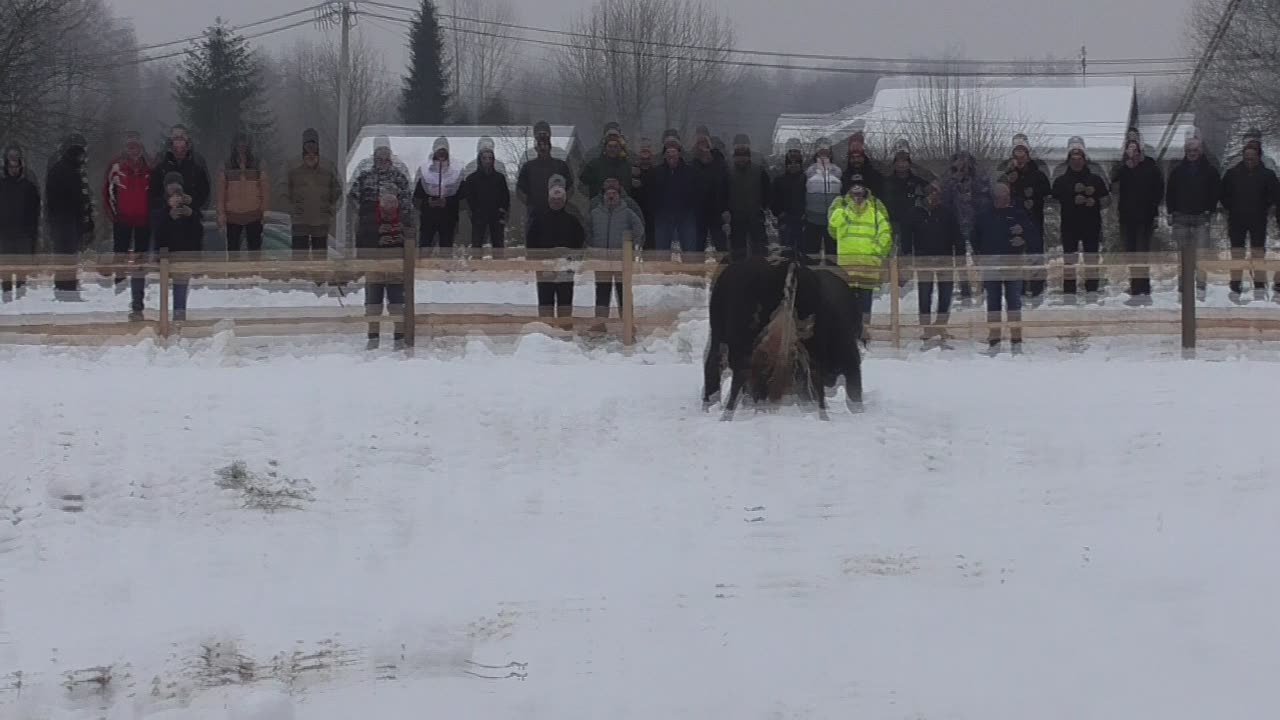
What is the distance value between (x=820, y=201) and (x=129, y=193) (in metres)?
6.69

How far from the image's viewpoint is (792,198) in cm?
1836

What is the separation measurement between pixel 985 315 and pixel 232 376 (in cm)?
736

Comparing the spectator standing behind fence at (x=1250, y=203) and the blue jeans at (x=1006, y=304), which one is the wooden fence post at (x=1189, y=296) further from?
Answer: the blue jeans at (x=1006, y=304)

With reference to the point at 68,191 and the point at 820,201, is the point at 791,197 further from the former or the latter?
the point at 68,191

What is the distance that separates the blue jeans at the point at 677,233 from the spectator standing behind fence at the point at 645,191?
0.32ft

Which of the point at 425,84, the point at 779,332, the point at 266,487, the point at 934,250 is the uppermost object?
the point at 425,84

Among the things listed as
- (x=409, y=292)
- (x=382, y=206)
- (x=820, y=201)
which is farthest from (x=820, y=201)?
(x=382, y=206)

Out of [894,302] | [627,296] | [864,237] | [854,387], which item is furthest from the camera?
[894,302]

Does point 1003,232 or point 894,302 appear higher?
point 1003,232

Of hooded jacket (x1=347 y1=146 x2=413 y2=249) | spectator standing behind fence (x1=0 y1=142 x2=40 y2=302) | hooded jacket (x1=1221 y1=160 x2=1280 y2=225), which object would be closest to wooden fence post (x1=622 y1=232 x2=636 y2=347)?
hooded jacket (x1=347 y1=146 x2=413 y2=249)

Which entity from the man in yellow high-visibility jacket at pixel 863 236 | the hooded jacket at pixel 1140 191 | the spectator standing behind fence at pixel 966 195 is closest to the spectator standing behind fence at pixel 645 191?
the man in yellow high-visibility jacket at pixel 863 236

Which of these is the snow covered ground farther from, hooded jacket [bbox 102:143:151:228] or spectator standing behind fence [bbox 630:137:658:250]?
spectator standing behind fence [bbox 630:137:658:250]

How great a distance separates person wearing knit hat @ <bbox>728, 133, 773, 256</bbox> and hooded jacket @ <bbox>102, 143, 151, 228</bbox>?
5.66m

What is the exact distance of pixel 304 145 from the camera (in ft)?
60.5
